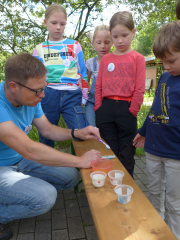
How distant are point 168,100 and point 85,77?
1402mm

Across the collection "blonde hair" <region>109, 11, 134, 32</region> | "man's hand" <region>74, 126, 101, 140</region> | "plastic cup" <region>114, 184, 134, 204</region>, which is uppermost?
"blonde hair" <region>109, 11, 134, 32</region>

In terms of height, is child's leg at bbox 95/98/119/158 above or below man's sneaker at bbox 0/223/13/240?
above

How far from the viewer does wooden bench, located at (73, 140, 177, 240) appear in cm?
103

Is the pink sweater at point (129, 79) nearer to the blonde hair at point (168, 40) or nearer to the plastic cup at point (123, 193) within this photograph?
the blonde hair at point (168, 40)

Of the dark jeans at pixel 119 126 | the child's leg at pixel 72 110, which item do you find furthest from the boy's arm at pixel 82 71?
the dark jeans at pixel 119 126

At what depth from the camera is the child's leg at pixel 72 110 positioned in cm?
256

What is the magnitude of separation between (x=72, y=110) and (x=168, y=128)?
128 centimetres

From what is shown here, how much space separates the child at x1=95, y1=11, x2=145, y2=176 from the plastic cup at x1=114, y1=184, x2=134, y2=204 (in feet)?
3.47

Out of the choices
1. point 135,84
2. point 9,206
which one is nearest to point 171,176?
point 135,84

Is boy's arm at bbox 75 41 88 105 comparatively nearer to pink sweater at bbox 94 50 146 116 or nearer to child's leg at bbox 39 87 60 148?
child's leg at bbox 39 87 60 148

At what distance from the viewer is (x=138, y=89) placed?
2.26m

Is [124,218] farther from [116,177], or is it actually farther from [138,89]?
[138,89]

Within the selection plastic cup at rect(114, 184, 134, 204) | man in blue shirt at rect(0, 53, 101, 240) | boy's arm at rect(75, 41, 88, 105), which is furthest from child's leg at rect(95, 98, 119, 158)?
plastic cup at rect(114, 184, 134, 204)

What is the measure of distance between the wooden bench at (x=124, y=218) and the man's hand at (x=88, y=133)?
2.03 ft
